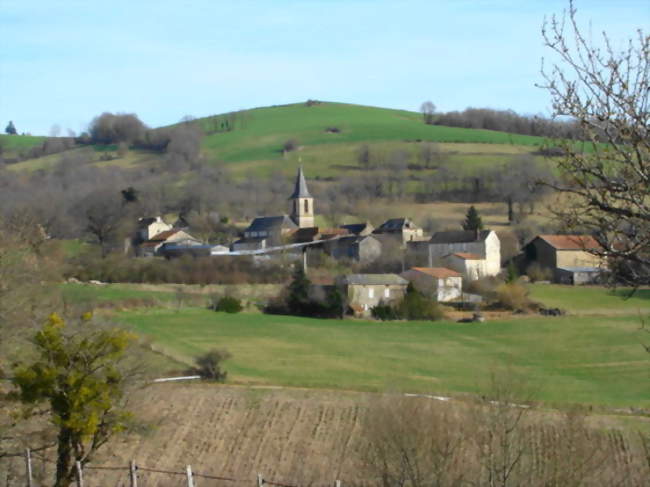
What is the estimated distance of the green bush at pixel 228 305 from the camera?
47.1 meters

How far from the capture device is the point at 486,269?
62.0 meters

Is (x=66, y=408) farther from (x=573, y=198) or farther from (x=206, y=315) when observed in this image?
(x=206, y=315)

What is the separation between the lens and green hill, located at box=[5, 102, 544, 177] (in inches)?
4131

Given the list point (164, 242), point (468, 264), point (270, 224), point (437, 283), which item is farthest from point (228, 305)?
point (270, 224)

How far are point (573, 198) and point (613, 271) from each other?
70 centimetres

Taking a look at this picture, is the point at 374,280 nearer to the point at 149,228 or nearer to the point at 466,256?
the point at 466,256

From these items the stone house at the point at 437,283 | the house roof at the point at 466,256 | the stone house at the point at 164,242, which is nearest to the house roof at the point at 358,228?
the stone house at the point at 164,242

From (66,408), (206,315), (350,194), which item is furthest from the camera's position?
(350,194)

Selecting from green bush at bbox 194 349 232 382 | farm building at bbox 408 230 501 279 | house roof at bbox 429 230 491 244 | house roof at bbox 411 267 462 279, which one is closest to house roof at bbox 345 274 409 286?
house roof at bbox 411 267 462 279

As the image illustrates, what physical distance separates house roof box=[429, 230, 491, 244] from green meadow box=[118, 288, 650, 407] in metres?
18.7

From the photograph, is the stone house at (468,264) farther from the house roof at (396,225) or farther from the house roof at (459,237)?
the house roof at (396,225)

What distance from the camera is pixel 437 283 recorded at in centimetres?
5325

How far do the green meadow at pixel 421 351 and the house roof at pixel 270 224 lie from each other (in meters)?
32.9

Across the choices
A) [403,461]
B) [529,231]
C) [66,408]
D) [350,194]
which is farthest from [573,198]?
[350,194]
